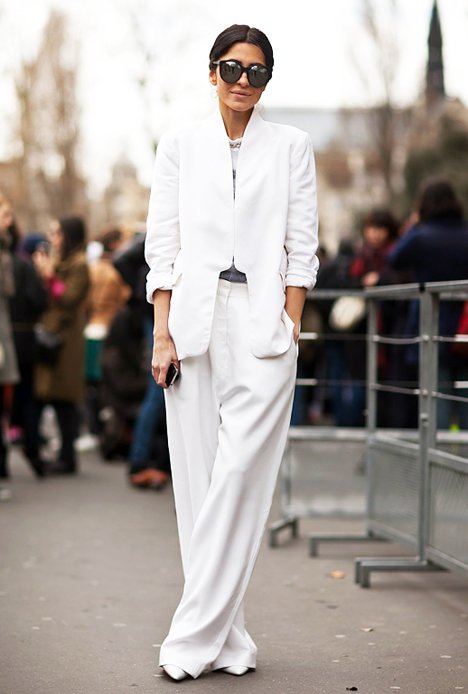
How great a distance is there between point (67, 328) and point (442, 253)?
352cm

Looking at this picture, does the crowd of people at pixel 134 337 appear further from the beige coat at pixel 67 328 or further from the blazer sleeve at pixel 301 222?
the blazer sleeve at pixel 301 222

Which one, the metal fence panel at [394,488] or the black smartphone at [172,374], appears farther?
the metal fence panel at [394,488]

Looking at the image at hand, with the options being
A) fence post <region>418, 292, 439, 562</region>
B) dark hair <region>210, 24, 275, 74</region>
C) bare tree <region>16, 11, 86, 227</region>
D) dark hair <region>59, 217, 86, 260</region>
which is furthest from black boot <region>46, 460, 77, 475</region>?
bare tree <region>16, 11, 86, 227</region>

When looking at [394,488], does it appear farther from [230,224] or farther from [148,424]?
[148,424]

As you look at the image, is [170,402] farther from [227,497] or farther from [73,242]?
[73,242]

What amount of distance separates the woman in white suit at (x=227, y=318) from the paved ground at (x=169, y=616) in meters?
0.30

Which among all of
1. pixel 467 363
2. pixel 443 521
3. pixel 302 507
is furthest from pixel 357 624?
pixel 467 363

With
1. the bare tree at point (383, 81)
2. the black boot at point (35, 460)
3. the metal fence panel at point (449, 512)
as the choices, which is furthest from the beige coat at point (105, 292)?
the bare tree at point (383, 81)

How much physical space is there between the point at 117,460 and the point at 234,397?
784 centimetres

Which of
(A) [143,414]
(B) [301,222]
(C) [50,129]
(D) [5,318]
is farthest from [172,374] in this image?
(C) [50,129]

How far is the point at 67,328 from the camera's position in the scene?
11680mm

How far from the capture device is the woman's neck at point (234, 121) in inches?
201

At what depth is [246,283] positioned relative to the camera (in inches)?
198

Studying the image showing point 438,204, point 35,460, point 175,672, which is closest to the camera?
point 175,672
